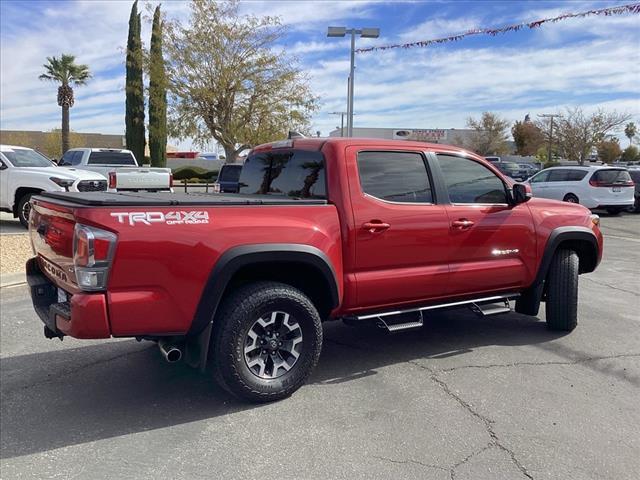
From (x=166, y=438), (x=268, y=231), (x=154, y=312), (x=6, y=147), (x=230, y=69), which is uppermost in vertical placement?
(x=230, y=69)

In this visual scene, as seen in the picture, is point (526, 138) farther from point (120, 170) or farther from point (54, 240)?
point (54, 240)

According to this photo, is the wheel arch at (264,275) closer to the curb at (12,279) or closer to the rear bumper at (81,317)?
the rear bumper at (81,317)

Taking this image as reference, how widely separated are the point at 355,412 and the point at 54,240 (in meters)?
2.36

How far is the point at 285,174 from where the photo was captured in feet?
15.7

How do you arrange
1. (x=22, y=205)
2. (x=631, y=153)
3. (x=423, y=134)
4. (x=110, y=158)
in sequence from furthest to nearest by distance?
(x=631, y=153) → (x=423, y=134) → (x=110, y=158) → (x=22, y=205)

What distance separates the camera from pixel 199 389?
4176 millimetres

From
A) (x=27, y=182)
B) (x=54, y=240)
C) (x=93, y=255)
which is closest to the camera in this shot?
(x=93, y=255)

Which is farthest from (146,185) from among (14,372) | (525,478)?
(525,478)

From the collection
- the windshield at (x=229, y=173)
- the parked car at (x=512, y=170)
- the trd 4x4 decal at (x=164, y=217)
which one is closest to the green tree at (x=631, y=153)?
the parked car at (x=512, y=170)

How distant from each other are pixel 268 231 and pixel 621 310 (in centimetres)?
492

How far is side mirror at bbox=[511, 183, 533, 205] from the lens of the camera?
504 cm

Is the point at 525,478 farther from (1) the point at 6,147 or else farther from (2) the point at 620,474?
(1) the point at 6,147

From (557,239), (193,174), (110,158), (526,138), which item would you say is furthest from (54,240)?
(526,138)

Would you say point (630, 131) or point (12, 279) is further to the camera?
point (630, 131)
